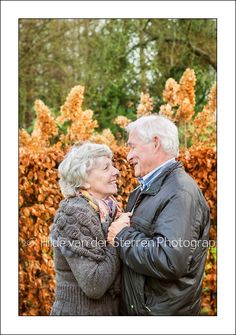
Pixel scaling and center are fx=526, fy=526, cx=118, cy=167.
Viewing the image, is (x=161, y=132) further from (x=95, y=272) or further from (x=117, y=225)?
(x=95, y=272)

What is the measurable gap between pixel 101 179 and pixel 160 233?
1.86 ft

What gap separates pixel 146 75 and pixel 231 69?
72 centimetres

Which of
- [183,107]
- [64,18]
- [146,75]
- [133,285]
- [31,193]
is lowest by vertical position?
[133,285]

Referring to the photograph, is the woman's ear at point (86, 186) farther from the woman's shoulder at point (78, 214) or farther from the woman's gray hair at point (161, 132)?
the woman's gray hair at point (161, 132)

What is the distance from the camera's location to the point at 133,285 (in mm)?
3438

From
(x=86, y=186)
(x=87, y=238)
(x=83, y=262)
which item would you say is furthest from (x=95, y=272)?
(x=86, y=186)

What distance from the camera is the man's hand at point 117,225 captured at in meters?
3.40

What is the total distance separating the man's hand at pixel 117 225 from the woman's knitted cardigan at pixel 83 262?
0.04m

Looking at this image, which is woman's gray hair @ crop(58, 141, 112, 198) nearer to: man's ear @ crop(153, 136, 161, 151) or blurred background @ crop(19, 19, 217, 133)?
man's ear @ crop(153, 136, 161, 151)

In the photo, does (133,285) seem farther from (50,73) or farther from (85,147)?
(50,73)

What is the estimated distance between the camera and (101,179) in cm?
353

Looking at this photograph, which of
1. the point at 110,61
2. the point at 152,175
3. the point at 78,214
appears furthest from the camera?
the point at 110,61

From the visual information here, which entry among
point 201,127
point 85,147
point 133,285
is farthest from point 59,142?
point 133,285

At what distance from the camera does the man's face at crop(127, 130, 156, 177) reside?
137 inches
